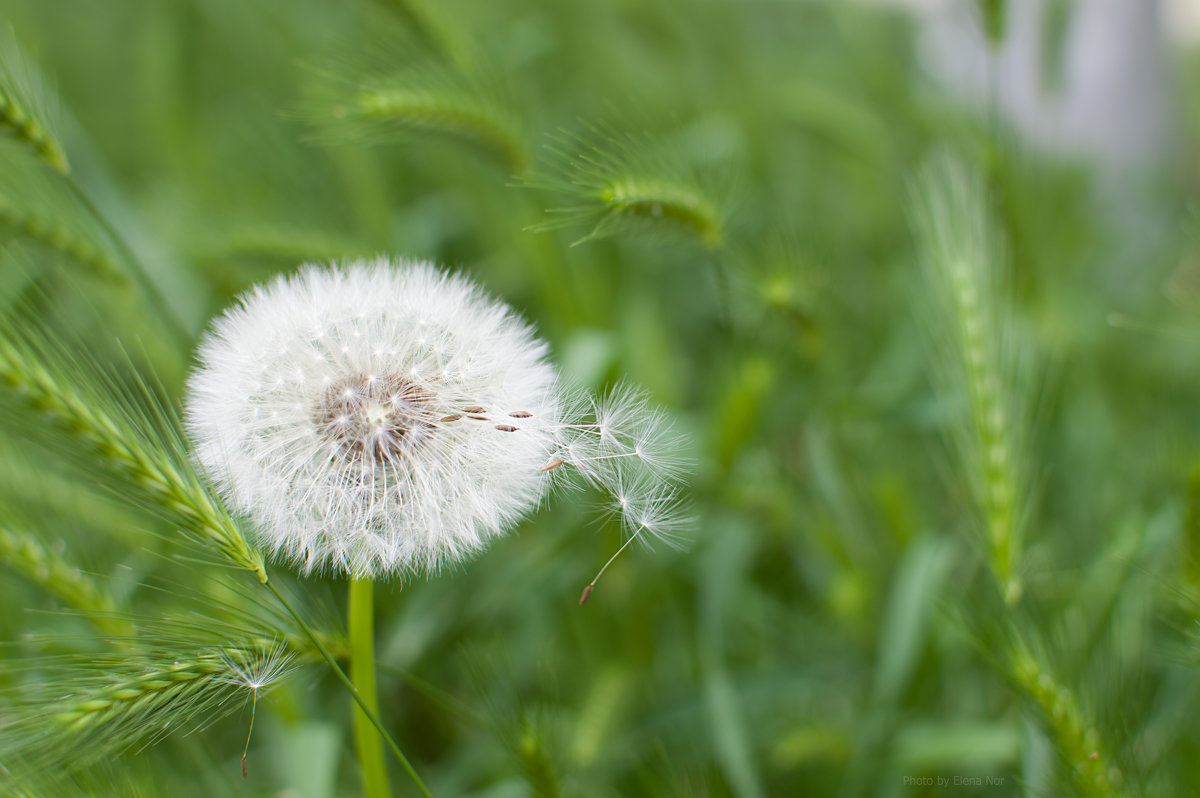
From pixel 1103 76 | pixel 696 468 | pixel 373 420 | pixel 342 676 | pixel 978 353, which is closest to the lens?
pixel 342 676

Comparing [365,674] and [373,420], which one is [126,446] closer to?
[373,420]

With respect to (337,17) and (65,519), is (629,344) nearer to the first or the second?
(65,519)

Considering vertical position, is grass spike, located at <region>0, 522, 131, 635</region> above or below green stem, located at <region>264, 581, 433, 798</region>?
above

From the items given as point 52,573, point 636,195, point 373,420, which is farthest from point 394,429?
point 52,573

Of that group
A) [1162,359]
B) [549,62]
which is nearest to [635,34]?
[549,62]

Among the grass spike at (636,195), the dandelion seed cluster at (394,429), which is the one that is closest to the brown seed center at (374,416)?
the dandelion seed cluster at (394,429)

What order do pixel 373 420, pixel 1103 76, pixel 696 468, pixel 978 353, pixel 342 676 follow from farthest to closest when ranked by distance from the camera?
pixel 1103 76 → pixel 696 468 → pixel 978 353 → pixel 373 420 → pixel 342 676

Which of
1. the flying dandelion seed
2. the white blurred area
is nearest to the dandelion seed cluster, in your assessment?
the flying dandelion seed

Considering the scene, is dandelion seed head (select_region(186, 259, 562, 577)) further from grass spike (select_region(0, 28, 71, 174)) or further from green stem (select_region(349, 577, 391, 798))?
grass spike (select_region(0, 28, 71, 174))
